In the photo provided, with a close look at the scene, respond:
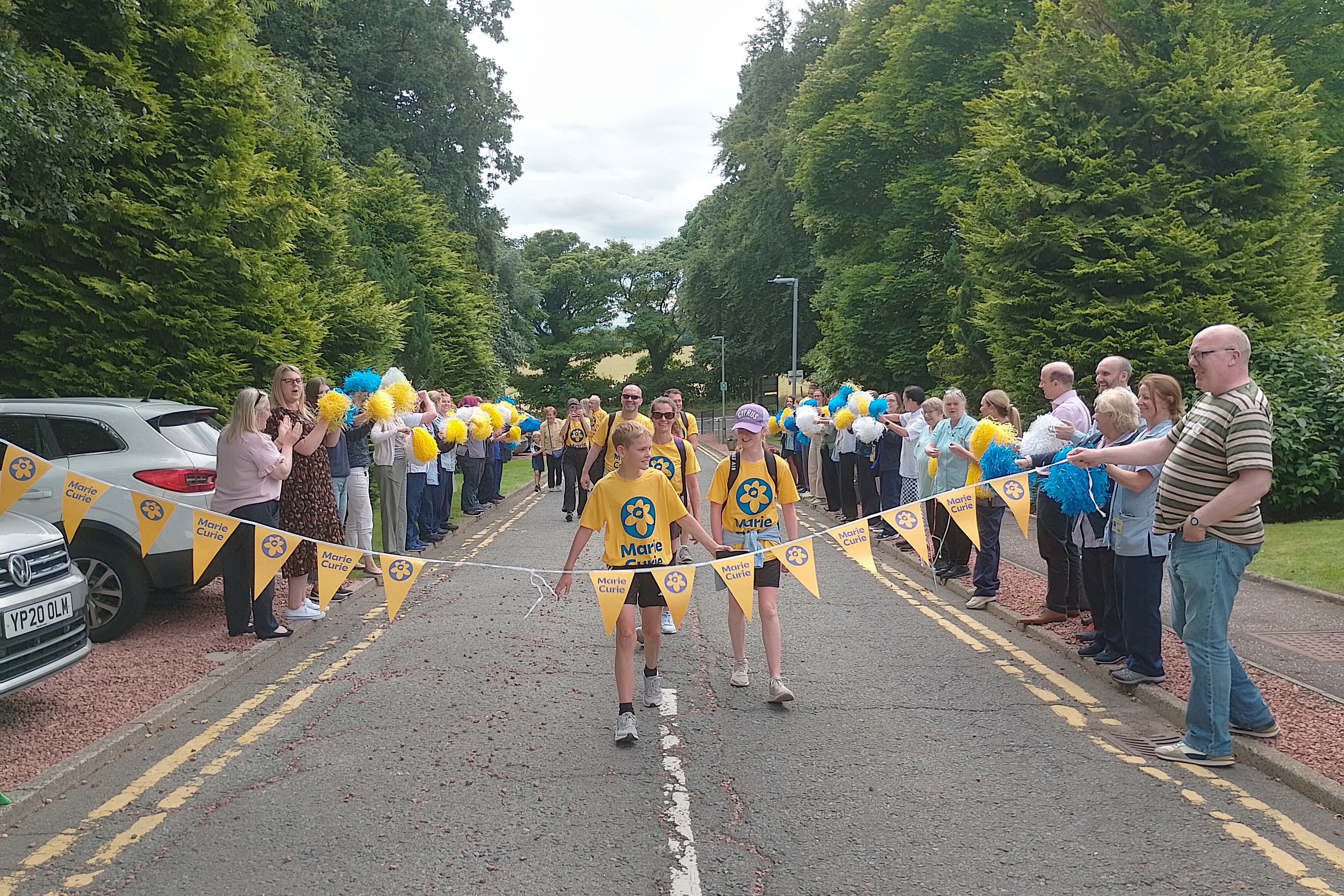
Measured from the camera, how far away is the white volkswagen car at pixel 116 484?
312 inches

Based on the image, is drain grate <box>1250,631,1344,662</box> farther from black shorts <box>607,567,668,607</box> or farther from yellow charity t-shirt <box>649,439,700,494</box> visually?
black shorts <box>607,567,668,607</box>

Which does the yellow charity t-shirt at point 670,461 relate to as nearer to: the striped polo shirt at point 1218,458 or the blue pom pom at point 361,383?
the striped polo shirt at point 1218,458

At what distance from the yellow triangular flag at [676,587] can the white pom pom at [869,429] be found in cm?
893

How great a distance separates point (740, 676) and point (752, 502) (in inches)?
48.0

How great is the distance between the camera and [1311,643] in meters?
7.98

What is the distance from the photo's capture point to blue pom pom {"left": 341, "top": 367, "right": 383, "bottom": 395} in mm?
11078

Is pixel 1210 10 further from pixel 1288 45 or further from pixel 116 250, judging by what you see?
pixel 116 250

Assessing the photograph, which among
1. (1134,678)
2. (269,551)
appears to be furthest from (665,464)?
(1134,678)

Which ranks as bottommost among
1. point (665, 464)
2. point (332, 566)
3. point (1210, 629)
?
point (1210, 629)

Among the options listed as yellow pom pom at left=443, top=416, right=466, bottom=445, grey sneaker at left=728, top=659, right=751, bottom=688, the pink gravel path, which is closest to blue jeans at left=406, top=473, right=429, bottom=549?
yellow pom pom at left=443, top=416, right=466, bottom=445

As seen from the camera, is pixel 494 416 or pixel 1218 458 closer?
pixel 1218 458

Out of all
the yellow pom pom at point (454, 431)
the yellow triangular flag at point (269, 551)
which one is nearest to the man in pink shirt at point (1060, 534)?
the yellow triangular flag at point (269, 551)

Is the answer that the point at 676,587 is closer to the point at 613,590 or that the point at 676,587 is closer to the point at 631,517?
the point at 613,590

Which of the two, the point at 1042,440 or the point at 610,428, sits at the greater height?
the point at 610,428
